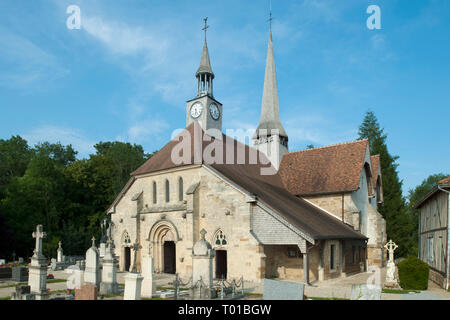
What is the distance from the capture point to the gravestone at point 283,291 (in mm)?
10250

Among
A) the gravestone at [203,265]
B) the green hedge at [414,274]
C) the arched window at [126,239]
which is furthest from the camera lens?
the arched window at [126,239]

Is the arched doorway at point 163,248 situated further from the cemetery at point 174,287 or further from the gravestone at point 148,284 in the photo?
the gravestone at point 148,284

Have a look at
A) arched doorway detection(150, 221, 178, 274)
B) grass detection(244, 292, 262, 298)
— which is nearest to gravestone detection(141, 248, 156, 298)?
grass detection(244, 292, 262, 298)

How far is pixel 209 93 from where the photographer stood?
94.8 ft

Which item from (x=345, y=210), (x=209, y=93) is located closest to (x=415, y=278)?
(x=345, y=210)

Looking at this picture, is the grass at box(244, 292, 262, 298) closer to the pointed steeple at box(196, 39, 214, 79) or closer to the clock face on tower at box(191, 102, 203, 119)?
A: the clock face on tower at box(191, 102, 203, 119)

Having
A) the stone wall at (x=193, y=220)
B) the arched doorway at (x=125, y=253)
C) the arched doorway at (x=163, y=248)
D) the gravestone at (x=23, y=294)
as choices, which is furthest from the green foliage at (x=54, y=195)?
the gravestone at (x=23, y=294)

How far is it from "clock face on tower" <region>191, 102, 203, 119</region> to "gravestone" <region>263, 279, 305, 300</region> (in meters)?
19.3

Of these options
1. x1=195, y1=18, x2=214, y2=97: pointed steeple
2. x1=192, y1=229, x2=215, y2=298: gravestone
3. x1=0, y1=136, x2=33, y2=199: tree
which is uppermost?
x1=195, y1=18, x2=214, y2=97: pointed steeple

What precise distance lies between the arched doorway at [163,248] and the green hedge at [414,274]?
46.5ft

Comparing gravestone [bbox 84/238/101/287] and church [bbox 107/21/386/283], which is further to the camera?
church [bbox 107/21/386/283]

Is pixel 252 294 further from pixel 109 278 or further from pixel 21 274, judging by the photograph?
pixel 21 274

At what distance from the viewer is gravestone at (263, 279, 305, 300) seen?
404 inches

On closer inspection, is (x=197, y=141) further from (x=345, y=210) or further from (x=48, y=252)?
(x=48, y=252)
